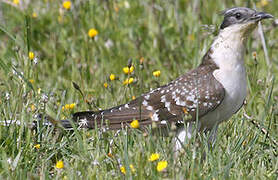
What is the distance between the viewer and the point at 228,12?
4953 mm

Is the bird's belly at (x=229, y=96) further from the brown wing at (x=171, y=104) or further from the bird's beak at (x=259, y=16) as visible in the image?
the bird's beak at (x=259, y=16)

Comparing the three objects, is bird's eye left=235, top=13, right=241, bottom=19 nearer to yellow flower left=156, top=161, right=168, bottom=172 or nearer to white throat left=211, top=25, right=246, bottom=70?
white throat left=211, top=25, right=246, bottom=70

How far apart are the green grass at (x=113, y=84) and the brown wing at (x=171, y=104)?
16cm

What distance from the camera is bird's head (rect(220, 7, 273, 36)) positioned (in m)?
4.79

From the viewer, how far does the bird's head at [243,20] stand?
4.79 metres

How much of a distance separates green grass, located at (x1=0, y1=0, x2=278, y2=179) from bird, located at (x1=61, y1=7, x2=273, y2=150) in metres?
0.15

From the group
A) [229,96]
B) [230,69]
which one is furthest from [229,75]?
[229,96]

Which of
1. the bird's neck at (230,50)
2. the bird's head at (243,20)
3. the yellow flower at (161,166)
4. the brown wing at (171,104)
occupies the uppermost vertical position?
the bird's head at (243,20)

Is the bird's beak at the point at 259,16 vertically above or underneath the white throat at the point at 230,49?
above

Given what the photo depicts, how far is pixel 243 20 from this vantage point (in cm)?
482

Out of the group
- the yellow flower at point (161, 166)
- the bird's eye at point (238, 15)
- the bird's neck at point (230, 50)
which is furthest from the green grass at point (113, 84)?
the bird's eye at point (238, 15)

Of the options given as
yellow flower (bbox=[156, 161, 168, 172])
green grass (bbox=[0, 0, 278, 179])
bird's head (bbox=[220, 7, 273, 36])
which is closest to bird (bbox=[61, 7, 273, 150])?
bird's head (bbox=[220, 7, 273, 36])

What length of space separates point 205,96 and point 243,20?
72 cm

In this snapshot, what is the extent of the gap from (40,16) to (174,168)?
175 inches
